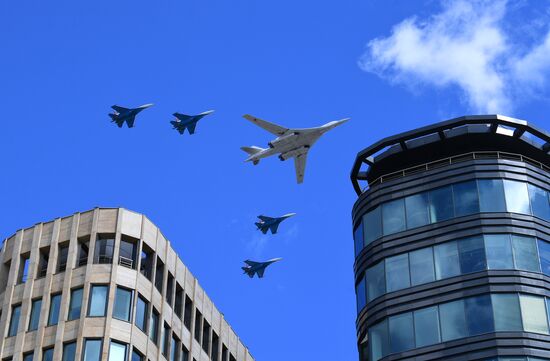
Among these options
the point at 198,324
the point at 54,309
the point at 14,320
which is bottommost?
the point at 14,320

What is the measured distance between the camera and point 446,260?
75.3 metres

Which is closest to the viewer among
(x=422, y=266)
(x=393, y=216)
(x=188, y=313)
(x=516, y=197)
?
(x=422, y=266)

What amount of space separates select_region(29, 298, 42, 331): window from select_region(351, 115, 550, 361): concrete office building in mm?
22044

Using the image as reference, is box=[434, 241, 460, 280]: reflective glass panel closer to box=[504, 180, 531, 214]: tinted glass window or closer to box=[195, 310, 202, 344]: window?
box=[504, 180, 531, 214]: tinted glass window

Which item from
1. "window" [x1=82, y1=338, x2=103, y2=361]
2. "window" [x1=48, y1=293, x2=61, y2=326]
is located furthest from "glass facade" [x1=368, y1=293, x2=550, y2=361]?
"window" [x1=48, y1=293, x2=61, y2=326]

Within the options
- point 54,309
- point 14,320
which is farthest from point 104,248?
point 14,320

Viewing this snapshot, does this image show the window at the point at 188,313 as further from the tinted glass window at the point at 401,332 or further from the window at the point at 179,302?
the tinted glass window at the point at 401,332

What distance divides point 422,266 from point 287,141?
27.1 meters

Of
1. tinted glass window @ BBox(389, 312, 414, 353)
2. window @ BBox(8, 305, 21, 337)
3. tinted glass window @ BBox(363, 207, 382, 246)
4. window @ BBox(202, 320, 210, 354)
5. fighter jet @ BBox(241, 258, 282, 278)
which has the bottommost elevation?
tinted glass window @ BBox(389, 312, 414, 353)

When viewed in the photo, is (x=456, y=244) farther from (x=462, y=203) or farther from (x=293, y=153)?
(x=293, y=153)

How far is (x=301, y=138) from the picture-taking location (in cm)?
10069

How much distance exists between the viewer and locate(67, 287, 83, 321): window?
79875 mm

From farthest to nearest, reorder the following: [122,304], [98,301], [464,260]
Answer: [122,304]
[98,301]
[464,260]

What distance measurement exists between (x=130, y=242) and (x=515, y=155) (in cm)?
2777
